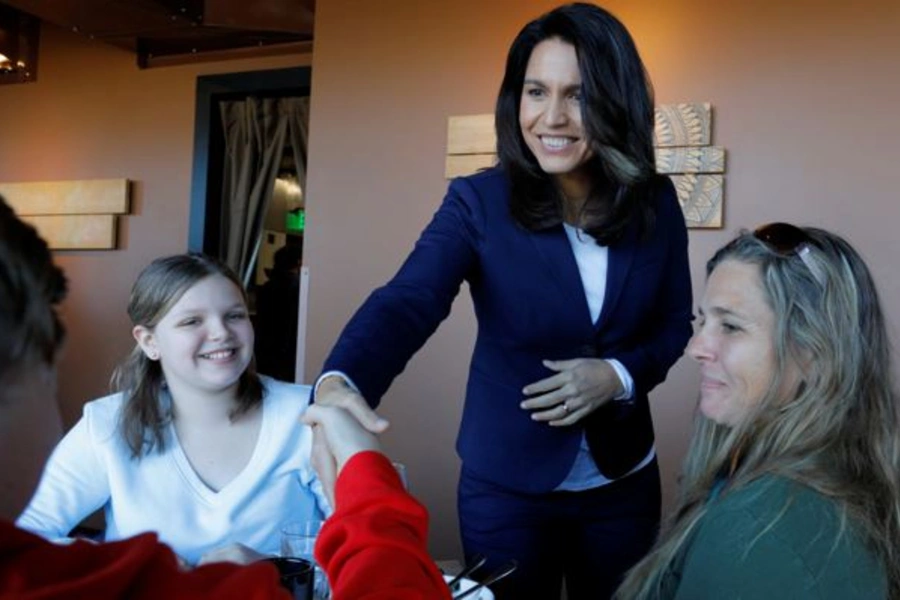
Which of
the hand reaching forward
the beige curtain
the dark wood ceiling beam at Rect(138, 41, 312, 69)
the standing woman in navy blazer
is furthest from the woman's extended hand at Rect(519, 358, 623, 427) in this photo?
the beige curtain

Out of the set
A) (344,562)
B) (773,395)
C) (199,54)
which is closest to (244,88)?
(199,54)

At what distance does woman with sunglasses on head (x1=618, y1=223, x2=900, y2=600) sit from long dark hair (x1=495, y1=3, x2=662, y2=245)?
227 millimetres

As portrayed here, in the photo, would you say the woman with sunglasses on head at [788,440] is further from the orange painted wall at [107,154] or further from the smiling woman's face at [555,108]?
the orange painted wall at [107,154]

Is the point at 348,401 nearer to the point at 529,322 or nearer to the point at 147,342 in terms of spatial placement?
the point at 529,322

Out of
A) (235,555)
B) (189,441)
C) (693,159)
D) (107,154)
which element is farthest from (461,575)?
(107,154)

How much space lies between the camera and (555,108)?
1.42 metres

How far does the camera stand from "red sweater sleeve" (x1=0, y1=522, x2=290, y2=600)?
0.49m

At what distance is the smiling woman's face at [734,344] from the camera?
121 cm

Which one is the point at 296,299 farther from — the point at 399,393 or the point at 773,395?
the point at 773,395

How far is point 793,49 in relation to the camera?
2783 mm

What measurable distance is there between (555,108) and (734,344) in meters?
0.48

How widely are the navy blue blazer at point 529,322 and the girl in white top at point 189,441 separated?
1.46ft

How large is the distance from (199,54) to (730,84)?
298 cm

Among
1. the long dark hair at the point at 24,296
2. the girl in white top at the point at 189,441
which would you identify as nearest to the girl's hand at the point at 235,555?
the girl in white top at the point at 189,441
